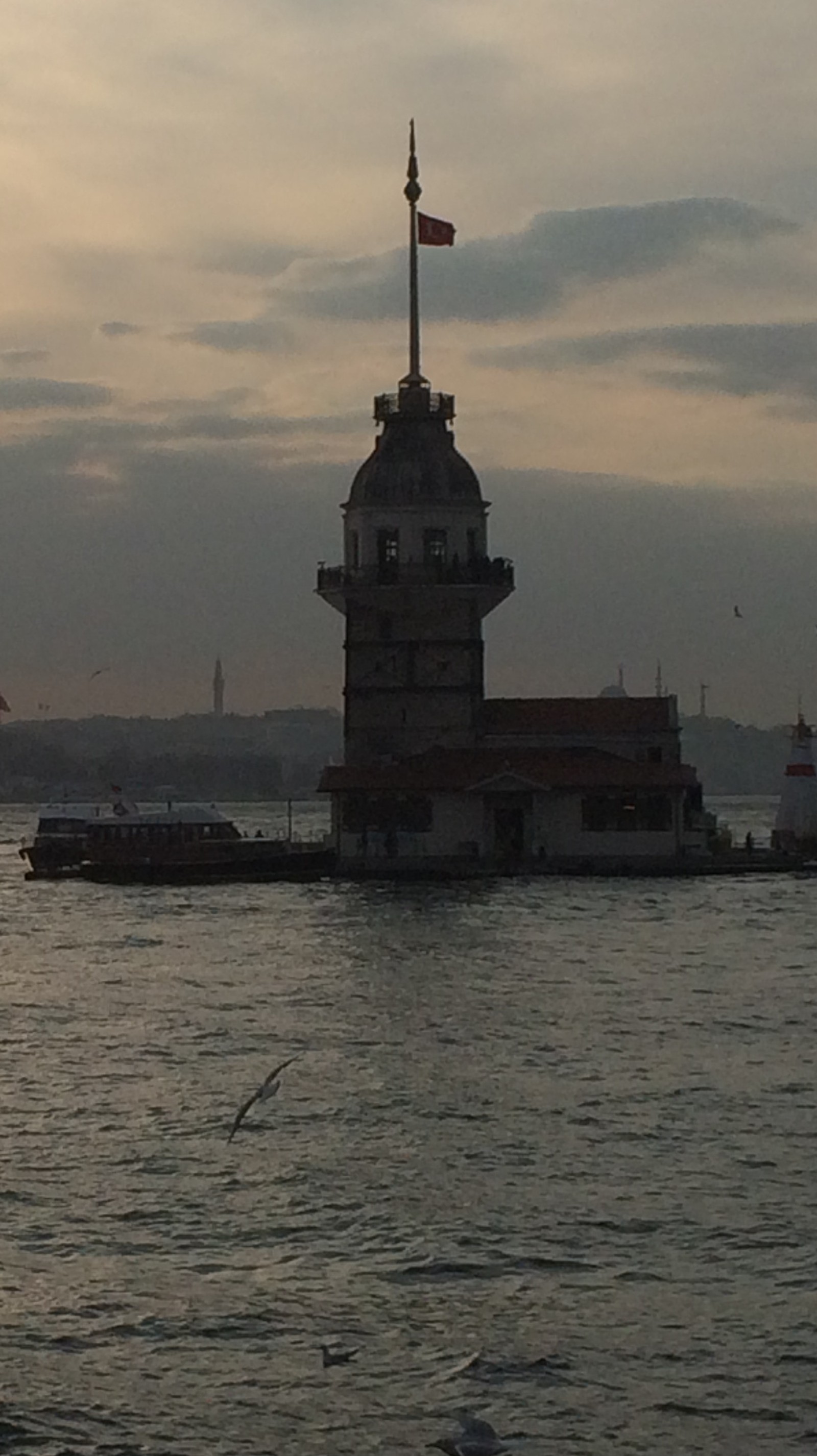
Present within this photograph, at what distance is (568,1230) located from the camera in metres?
26.0

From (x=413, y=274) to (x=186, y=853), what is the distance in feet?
96.1

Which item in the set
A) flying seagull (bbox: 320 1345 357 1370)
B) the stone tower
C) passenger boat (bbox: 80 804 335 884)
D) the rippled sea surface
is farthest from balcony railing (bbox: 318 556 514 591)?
flying seagull (bbox: 320 1345 357 1370)

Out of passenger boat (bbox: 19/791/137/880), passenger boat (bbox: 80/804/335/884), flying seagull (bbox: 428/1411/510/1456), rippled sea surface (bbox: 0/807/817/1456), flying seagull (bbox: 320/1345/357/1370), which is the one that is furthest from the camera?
passenger boat (bbox: 19/791/137/880)

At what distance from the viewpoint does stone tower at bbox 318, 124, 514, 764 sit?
9406 cm

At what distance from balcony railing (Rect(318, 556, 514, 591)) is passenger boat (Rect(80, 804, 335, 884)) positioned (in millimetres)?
11269

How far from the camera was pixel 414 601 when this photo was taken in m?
94.3

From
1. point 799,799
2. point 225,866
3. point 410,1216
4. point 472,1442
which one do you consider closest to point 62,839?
point 225,866

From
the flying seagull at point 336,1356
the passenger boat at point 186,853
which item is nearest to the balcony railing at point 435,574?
the passenger boat at point 186,853

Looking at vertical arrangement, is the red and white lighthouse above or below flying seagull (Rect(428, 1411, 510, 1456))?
above

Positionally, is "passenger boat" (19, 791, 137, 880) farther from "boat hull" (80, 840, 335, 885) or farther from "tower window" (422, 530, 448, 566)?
"tower window" (422, 530, 448, 566)

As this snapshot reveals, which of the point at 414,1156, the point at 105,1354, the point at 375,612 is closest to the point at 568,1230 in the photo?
the point at 414,1156

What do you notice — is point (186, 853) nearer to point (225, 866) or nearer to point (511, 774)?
point (225, 866)

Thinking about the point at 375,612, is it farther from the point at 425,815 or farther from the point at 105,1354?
the point at 105,1354

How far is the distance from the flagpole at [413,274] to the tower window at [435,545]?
302 inches
